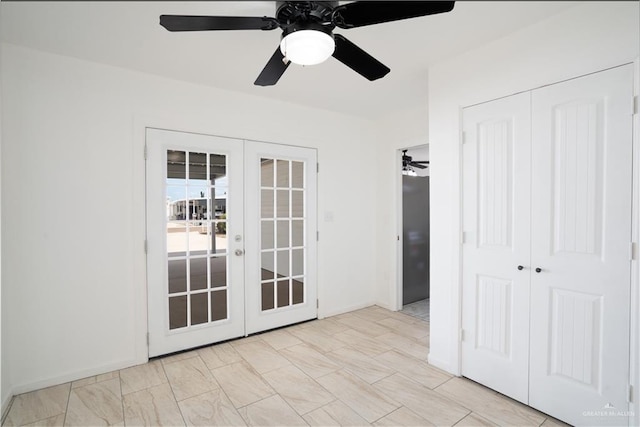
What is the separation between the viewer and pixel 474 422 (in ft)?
6.18

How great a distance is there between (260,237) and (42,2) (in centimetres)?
289

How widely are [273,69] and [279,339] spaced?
7.88 feet

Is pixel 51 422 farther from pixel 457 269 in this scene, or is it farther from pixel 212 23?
pixel 457 269

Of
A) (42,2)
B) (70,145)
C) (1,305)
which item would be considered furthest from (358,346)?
(42,2)

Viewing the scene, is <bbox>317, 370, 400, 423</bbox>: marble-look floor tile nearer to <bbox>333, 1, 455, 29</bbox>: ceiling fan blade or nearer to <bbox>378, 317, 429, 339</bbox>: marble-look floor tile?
<bbox>378, 317, 429, 339</bbox>: marble-look floor tile

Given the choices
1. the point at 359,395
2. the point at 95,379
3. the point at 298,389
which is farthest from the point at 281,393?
the point at 95,379

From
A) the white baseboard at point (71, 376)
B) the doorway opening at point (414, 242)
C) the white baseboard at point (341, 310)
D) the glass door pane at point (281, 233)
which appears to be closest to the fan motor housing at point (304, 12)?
the glass door pane at point (281, 233)

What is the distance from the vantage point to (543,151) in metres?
1.94

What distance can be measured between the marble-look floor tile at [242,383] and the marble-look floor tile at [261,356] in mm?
70

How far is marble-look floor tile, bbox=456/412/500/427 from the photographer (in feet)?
6.10

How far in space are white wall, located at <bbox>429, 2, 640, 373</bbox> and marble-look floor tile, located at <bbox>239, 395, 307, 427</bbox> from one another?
1232mm

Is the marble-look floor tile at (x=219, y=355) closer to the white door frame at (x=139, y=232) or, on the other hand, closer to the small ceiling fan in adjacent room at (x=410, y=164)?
the white door frame at (x=139, y=232)

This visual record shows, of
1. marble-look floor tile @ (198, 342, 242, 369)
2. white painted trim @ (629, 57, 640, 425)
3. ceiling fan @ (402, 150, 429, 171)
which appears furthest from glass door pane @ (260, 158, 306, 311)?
white painted trim @ (629, 57, 640, 425)

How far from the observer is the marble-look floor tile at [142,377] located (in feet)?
7.49
